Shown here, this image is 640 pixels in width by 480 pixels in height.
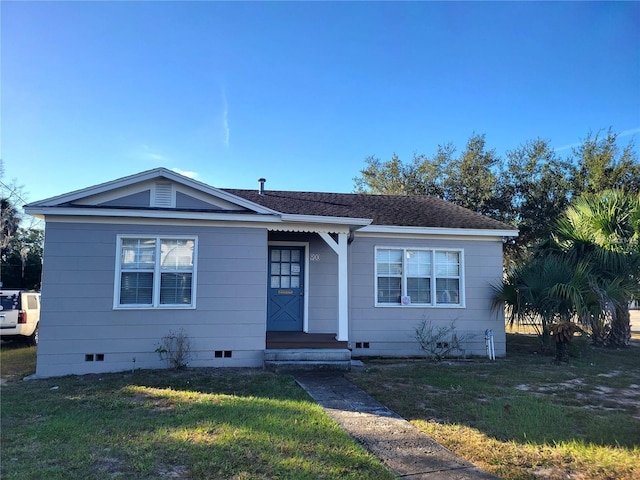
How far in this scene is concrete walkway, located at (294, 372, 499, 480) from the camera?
3.75m

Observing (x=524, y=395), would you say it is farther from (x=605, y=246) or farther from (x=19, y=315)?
(x=19, y=315)

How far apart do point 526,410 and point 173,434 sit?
4490 mm

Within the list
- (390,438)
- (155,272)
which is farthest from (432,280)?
(155,272)

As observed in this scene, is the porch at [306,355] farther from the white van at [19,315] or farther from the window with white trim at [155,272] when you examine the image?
the white van at [19,315]

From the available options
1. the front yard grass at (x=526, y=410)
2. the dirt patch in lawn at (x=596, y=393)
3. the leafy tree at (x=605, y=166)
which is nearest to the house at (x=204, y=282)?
the front yard grass at (x=526, y=410)

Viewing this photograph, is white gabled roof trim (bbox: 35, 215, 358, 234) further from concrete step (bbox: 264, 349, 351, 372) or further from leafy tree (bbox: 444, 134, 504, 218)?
leafy tree (bbox: 444, 134, 504, 218)

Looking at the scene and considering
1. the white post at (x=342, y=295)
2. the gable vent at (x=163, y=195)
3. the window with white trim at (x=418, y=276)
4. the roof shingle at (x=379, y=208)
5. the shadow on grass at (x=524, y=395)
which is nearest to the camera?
the shadow on grass at (x=524, y=395)

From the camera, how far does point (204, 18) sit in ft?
26.7

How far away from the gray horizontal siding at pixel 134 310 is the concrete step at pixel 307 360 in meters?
0.40

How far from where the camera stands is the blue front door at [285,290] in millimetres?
9992

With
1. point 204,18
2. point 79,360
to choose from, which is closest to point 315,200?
point 204,18

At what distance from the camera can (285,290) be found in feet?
32.9

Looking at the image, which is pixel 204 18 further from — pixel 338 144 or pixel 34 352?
pixel 338 144

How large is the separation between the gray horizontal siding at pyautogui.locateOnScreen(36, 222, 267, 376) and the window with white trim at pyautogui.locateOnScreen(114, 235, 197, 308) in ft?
0.47
